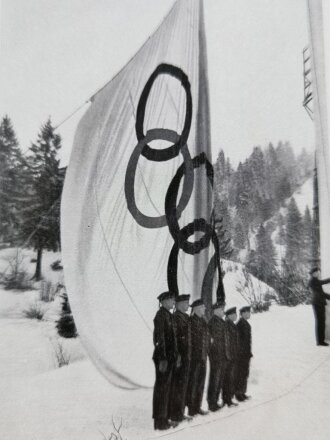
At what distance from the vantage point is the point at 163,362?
162 cm

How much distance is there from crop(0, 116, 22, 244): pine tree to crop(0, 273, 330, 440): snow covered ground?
21 cm

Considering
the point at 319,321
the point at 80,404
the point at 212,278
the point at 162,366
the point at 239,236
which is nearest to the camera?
the point at 80,404

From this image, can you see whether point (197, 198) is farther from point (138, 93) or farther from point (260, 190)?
point (138, 93)

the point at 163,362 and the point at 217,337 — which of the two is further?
the point at 217,337

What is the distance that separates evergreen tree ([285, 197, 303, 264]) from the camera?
2031 millimetres

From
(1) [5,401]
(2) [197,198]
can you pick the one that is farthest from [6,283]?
(2) [197,198]

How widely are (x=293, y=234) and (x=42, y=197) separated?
44.1 inches

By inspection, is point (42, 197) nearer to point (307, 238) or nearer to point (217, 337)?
point (217, 337)

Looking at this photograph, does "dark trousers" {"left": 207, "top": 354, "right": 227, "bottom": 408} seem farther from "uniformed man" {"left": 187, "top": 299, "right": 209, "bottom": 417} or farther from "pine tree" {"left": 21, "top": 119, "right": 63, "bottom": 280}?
"pine tree" {"left": 21, "top": 119, "right": 63, "bottom": 280}

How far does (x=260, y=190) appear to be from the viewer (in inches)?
79.1

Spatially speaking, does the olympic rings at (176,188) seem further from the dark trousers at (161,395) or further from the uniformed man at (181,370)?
the dark trousers at (161,395)

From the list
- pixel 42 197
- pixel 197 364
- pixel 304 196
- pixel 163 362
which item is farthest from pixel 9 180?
→ pixel 304 196

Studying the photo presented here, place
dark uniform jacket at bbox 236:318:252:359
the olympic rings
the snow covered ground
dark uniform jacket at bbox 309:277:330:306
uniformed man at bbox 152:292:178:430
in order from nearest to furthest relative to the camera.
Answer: the snow covered ground < uniformed man at bbox 152:292:178:430 < the olympic rings < dark uniform jacket at bbox 236:318:252:359 < dark uniform jacket at bbox 309:277:330:306

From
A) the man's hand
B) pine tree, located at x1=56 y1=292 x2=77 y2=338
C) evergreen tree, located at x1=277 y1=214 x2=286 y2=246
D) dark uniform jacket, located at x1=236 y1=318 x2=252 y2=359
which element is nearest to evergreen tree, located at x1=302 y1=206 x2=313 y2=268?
evergreen tree, located at x1=277 y1=214 x2=286 y2=246
